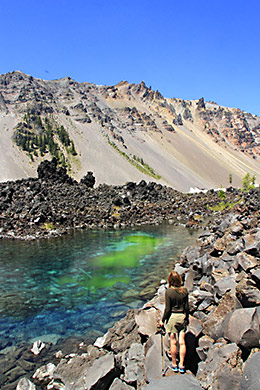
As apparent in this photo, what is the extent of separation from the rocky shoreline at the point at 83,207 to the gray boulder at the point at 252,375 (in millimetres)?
22324

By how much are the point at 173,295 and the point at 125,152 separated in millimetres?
124004

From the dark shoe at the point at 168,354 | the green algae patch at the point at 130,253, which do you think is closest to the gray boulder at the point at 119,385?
the dark shoe at the point at 168,354

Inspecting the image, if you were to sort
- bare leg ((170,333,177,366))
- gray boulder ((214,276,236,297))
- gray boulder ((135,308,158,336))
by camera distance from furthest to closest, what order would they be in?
1. gray boulder ((214,276,236,297))
2. gray boulder ((135,308,158,336))
3. bare leg ((170,333,177,366))

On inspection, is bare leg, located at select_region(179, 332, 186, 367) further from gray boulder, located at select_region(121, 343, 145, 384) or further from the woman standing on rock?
gray boulder, located at select_region(121, 343, 145, 384)

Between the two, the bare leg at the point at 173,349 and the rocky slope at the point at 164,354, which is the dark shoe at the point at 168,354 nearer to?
the rocky slope at the point at 164,354

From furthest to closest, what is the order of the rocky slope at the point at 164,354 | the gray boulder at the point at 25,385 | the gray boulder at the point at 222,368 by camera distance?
1. the gray boulder at the point at 25,385
2. the rocky slope at the point at 164,354
3. the gray boulder at the point at 222,368

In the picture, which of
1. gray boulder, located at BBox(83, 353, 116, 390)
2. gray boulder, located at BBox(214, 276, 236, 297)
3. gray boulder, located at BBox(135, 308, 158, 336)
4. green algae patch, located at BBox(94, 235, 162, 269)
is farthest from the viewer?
green algae patch, located at BBox(94, 235, 162, 269)

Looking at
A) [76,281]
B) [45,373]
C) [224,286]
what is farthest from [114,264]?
[45,373]

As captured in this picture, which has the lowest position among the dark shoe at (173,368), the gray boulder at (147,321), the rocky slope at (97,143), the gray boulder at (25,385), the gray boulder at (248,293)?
the gray boulder at (25,385)

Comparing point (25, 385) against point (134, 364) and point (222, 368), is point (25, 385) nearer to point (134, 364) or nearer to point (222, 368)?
point (134, 364)

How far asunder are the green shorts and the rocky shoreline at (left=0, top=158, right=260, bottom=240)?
21.4 m

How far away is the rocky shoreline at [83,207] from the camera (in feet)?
117

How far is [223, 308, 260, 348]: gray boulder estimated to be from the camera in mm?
6547

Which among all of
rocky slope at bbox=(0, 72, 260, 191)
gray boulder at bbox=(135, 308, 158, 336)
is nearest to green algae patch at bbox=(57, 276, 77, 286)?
gray boulder at bbox=(135, 308, 158, 336)
